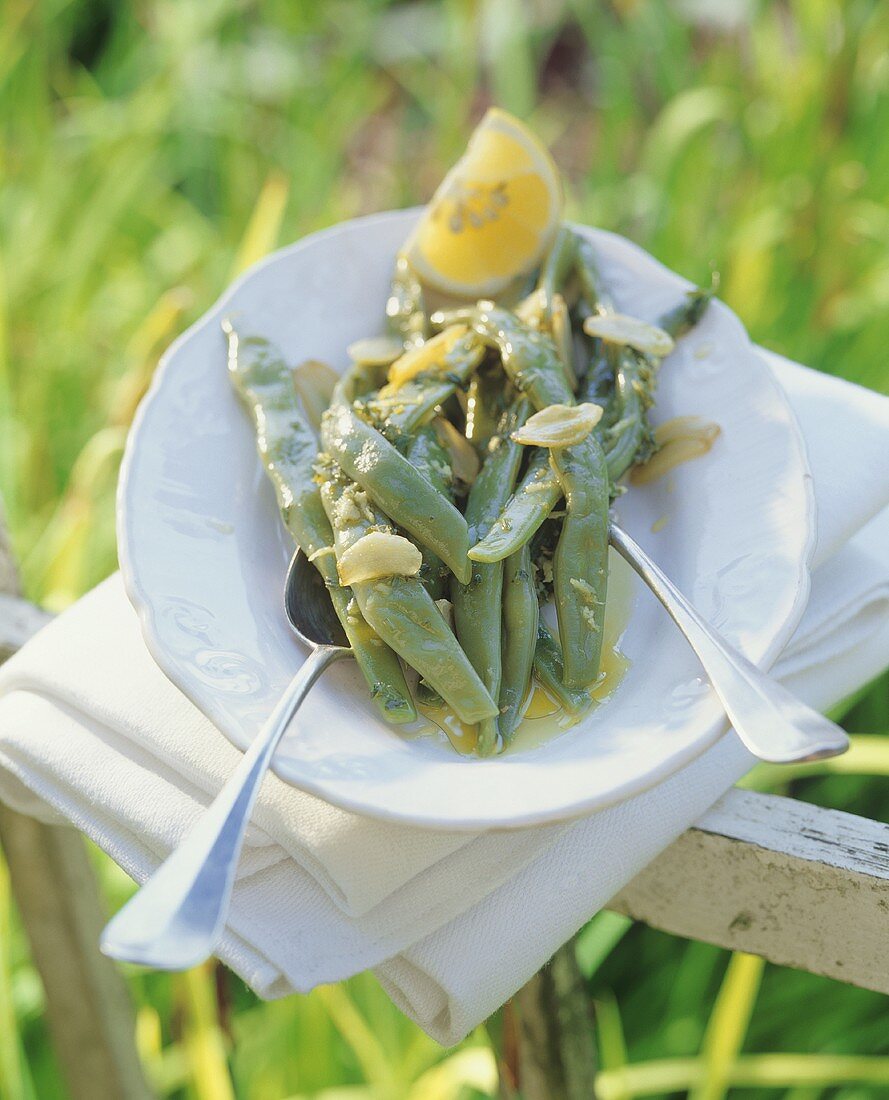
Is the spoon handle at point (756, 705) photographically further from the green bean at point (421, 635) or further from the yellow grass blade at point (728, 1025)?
the yellow grass blade at point (728, 1025)

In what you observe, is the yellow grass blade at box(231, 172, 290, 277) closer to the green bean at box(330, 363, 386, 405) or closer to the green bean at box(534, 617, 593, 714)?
the green bean at box(330, 363, 386, 405)

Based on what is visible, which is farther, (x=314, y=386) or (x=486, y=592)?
(x=314, y=386)

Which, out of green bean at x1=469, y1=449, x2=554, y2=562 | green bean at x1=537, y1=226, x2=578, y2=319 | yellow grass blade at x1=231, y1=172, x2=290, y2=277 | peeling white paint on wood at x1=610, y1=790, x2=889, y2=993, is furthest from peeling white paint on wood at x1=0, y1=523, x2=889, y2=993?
yellow grass blade at x1=231, y1=172, x2=290, y2=277

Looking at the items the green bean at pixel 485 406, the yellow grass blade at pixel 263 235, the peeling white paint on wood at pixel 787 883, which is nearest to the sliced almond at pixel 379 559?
the green bean at pixel 485 406

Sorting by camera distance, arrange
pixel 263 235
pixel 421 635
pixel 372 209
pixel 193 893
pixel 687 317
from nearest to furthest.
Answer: pixel 193 893 < pixel 421 635 < pixel 687 317 < pixel 263 235 < pixel 372 209

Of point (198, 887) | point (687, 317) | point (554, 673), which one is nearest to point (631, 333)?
point (687, 317)

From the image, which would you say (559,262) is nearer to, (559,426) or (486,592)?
(559,426)

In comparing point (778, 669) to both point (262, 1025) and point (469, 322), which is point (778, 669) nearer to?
point (469, 322)
